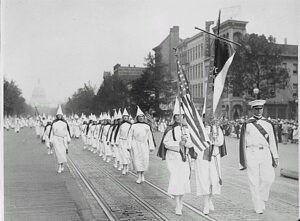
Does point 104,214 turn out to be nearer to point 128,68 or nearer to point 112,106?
point 128,68

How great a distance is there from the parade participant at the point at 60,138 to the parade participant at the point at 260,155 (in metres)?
6.48

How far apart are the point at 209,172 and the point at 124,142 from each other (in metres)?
6.02

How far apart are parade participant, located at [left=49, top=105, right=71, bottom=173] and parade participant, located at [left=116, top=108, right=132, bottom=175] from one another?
5.20ft

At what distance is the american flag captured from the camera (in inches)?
302

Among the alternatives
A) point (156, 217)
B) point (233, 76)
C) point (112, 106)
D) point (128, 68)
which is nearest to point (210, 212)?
point (156, 217)

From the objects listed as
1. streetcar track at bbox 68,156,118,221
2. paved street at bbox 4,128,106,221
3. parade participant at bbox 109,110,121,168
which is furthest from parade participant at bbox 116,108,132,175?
paved street at bbox 4,128,106,221

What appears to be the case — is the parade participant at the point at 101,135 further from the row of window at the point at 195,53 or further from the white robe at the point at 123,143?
the row of window at the point at 195,53

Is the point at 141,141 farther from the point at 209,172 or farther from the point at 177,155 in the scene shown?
the point at 209,172

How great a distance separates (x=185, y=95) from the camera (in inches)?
307

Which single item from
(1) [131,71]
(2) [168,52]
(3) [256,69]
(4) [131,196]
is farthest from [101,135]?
(4) [131,196]

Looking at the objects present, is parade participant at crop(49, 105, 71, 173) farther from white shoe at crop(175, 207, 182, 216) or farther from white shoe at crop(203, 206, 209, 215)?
white shoe at crop(203, 206, 209, 215)

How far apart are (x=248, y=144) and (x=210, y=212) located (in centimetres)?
135

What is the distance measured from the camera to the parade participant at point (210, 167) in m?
7.74

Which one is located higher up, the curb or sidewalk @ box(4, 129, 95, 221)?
the curb
